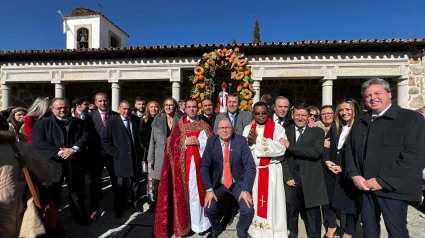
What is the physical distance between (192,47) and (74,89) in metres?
6.84

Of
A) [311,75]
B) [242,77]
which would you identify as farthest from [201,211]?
[311,75]

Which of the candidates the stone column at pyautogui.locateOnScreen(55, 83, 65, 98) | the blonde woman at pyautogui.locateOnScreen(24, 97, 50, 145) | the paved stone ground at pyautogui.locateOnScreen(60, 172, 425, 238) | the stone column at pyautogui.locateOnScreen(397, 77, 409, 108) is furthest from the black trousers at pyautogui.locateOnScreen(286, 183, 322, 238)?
the stone column at pyautogui.locateOnScreen(55, 83, 65, 98)

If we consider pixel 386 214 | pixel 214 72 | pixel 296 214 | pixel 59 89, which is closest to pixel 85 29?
pixel 59 89

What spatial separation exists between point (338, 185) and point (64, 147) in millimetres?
3540

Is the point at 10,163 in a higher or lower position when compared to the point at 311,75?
lower

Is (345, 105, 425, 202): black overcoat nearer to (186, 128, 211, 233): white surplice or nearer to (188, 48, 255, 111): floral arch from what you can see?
(186, 128, 211, 233): white surplice

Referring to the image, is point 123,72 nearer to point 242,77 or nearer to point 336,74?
point 242,77

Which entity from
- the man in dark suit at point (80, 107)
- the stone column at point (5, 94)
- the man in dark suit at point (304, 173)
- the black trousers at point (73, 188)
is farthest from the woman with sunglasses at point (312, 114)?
the stone column at point (5, 94)

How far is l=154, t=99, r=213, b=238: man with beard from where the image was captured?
9.81 feet

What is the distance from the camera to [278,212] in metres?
2.79

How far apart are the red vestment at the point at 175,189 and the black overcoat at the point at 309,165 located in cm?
108

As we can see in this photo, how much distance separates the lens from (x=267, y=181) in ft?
9.25

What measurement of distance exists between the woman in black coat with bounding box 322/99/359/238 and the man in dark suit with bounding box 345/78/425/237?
1.14 ft

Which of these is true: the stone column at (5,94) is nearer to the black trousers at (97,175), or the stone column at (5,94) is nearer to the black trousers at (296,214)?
the black trousers at (97,175)
